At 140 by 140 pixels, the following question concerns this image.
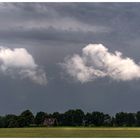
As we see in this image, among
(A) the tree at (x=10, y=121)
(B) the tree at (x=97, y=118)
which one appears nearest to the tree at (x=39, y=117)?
(A) the tree at (x=10, y=121)

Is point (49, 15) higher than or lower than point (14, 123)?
higher

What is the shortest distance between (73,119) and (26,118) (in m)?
0.62

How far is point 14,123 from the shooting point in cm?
523

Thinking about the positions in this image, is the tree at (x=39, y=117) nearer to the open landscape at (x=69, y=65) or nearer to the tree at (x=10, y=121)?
the open landscape at (x=69, y=65)

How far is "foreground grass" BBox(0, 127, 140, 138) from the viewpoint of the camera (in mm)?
5176

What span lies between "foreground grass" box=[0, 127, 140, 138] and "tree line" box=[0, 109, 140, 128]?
66 mm

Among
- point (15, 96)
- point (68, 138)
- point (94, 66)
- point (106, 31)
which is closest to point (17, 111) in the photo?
point (15, 96)

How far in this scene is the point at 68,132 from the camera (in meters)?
5.21

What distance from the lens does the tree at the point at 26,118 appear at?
5125 mm

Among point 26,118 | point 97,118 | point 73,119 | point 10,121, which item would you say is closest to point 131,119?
point 97,118

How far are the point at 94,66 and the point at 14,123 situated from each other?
129cm

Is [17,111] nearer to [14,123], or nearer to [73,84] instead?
[14,123]

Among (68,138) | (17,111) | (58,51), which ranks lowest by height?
(68,138)

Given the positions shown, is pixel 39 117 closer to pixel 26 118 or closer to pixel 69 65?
pixel 26 118
